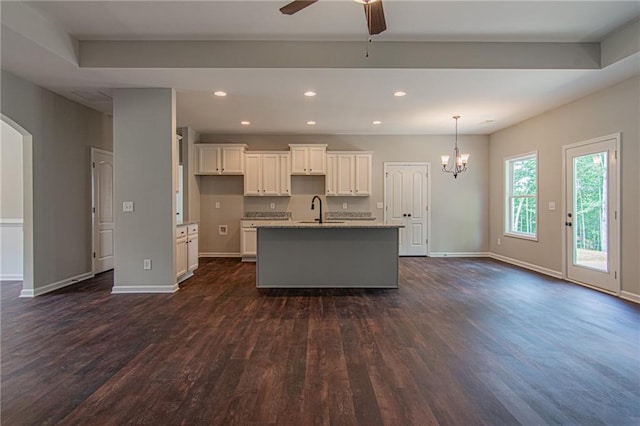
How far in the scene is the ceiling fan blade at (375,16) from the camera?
8.25ft

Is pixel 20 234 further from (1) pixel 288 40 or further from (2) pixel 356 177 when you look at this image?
(2) pixel 356 177

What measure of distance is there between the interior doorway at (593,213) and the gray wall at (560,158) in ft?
0.38

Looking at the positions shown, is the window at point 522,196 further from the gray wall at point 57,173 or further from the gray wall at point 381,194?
the gray wall at point 57,173

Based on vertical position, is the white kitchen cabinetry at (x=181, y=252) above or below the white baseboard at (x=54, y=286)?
above

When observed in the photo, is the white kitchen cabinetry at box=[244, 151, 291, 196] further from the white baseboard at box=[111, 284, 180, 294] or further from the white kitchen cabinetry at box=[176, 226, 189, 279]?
the white baseboard at box=[111, 284, 180, 294]

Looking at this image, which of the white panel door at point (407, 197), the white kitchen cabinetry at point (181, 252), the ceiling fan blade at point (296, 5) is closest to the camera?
the ceiling fan blade at point (296, 5)

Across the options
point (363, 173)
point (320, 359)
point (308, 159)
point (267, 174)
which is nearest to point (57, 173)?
point (267, 174)

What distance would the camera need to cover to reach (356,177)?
7367 mm

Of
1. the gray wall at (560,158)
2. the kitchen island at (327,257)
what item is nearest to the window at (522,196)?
the gray wall at (560,158)

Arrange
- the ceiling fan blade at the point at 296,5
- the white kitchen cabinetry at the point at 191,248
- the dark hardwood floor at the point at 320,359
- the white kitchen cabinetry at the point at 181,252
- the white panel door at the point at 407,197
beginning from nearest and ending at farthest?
the dark hardwood floor at the point at 320,359, the ceiling fan blade at the point at 296,5, the white kitchen cabinetry at the point at 181,252, the white kitchen cabinetry at the point at 191,248, the white panel door at the point at 407,197

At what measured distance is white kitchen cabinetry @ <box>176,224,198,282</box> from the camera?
4934mm

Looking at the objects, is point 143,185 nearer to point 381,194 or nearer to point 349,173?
point 349,173

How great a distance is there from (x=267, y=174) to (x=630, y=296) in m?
6.22

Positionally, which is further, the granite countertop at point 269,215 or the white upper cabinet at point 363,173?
the granite countertop at point 269,215
